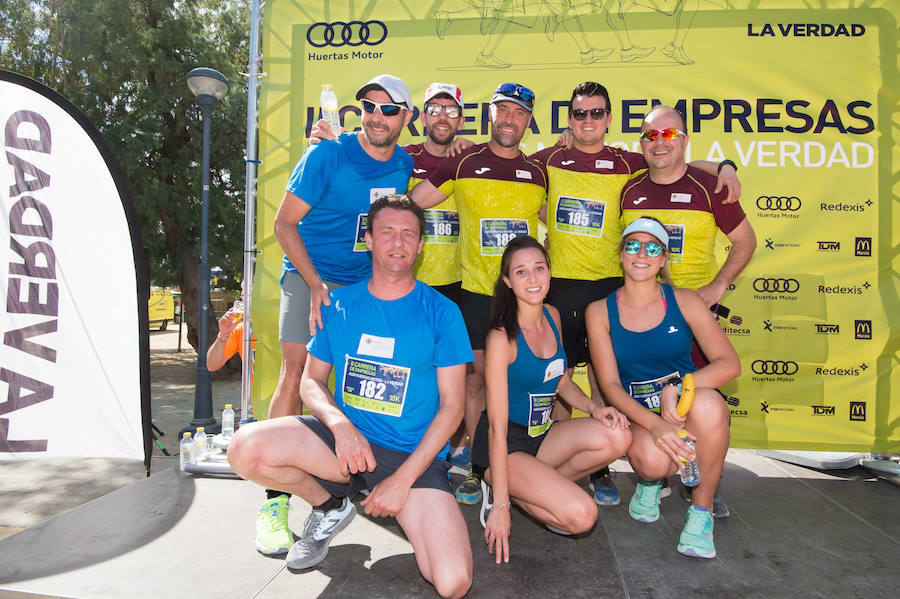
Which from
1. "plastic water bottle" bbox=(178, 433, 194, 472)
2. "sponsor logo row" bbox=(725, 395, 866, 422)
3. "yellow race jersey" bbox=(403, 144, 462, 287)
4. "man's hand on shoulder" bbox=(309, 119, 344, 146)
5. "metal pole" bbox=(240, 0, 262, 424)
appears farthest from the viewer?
"metal pole" bbox=(240, 0, 262, 424)

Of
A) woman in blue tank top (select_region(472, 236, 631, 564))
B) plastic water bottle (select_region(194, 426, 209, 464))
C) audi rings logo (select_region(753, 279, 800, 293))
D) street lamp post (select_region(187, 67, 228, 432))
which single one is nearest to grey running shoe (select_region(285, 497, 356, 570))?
woman in blue tank top (select_region(472, 236, 631, 564))

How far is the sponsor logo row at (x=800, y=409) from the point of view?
12.2 ft

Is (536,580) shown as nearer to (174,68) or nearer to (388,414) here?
(388,414)

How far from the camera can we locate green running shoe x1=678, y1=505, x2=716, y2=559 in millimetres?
2287

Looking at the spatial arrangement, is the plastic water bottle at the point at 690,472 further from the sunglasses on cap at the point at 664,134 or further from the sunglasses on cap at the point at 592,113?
the sunglasses on cap at the point at 592,113

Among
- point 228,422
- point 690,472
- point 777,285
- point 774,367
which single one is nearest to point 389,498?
point 690,472

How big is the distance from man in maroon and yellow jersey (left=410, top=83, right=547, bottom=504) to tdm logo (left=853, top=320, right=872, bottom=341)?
8.31 feet

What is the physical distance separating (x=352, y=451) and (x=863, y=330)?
368 centimetres

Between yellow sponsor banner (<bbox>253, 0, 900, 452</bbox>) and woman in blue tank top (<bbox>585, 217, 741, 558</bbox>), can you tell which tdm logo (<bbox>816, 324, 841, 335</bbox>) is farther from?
woman in blue tank top (<bbox>585, 217, 741, 558</bbox>)

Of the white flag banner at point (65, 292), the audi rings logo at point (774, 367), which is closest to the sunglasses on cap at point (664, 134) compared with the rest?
the audi rings logo at point (774, 367)

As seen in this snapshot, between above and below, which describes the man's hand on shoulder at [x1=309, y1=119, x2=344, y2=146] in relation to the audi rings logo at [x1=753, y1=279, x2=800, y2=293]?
above

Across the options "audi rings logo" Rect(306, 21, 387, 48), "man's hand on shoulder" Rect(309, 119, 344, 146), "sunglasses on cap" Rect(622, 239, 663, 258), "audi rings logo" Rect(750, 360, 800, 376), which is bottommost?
"audi rings logo" Rect(750, 360, 800, 376)

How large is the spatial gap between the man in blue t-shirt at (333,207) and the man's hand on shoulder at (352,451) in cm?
74

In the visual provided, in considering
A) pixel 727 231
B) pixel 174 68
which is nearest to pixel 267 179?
pixel 727 231
